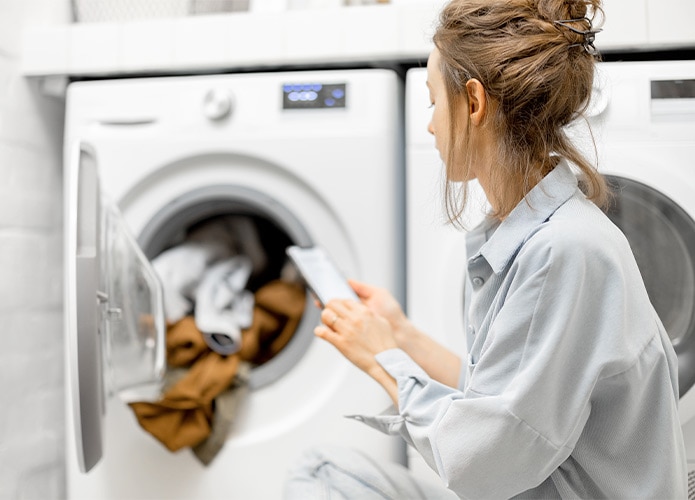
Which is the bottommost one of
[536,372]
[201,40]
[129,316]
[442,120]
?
[129,316]

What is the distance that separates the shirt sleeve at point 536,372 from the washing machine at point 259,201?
53cm

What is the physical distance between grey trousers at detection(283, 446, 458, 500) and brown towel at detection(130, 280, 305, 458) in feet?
0.93

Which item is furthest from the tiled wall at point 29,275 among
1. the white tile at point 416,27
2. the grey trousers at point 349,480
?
the white tile at point 416,27

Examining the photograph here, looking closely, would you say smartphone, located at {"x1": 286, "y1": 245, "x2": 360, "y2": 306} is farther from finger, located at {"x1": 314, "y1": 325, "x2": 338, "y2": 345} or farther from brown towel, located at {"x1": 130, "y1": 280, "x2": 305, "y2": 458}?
brown towel, located at {"x1": 130, "y1": 280, "x2": 305, "y2": 458}

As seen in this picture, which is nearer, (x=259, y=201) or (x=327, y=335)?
(x=327, y=335)

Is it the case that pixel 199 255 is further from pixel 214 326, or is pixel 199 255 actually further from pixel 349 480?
pixel 349 480

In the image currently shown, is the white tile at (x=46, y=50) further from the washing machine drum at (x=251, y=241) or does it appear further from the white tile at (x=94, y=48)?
the washing machine drum at (x=251, y=241)

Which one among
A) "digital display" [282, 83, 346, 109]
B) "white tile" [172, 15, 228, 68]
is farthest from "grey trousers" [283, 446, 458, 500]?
"white tile" [172, 15, 228, 68]

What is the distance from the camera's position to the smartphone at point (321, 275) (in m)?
1.18

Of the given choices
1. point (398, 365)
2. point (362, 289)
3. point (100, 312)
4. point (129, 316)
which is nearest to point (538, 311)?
point (398, 365)

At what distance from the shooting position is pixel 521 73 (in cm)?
81

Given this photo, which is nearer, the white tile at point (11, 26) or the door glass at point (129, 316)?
the door glass at point (129, 316)

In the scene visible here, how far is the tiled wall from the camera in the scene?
1383 mm

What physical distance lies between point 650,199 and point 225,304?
2.52 feet
